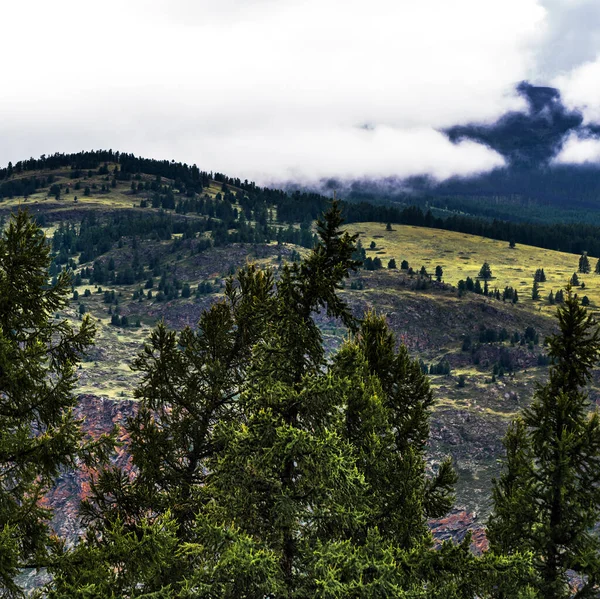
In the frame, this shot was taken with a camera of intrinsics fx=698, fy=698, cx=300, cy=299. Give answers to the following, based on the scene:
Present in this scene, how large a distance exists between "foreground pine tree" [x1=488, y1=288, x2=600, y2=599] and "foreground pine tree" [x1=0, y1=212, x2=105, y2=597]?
14.9 m

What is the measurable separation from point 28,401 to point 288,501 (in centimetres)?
619

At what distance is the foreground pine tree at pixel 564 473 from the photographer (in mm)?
22391

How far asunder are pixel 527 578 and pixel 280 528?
32.4 feet

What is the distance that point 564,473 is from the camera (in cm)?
2238

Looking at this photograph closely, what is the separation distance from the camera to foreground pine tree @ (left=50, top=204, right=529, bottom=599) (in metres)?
15.0

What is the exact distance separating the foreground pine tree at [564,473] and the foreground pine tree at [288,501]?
7.12 ft

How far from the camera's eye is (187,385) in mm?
24875

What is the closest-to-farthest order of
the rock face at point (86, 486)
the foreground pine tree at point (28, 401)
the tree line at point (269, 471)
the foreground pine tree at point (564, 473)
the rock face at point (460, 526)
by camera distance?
the foreground pine tree at point (28, 401), the tree line at point (269, 471), the foreground pine tree at point (564, 473), the rock face at point (460, 526), the rock face at point (86, 486)

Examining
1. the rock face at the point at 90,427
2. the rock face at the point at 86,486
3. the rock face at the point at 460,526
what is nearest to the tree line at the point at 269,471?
the rock face at the point at 460,526

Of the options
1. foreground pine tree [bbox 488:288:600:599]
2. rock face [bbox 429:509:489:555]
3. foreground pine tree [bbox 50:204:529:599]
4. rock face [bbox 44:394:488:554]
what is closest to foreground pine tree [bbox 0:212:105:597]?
foreground pine tree [bbox 50:204:529:599]

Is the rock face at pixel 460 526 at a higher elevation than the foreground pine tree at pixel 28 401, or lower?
lower

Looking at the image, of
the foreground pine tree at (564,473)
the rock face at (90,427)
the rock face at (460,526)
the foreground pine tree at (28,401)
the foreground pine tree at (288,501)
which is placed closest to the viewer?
the foreground pine tree at (28,401)

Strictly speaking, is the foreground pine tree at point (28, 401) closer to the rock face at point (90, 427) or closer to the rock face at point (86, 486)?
the rock face at point (86, 486)

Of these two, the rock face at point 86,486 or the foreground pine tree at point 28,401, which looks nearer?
the foreground pine tree at point 28,401
